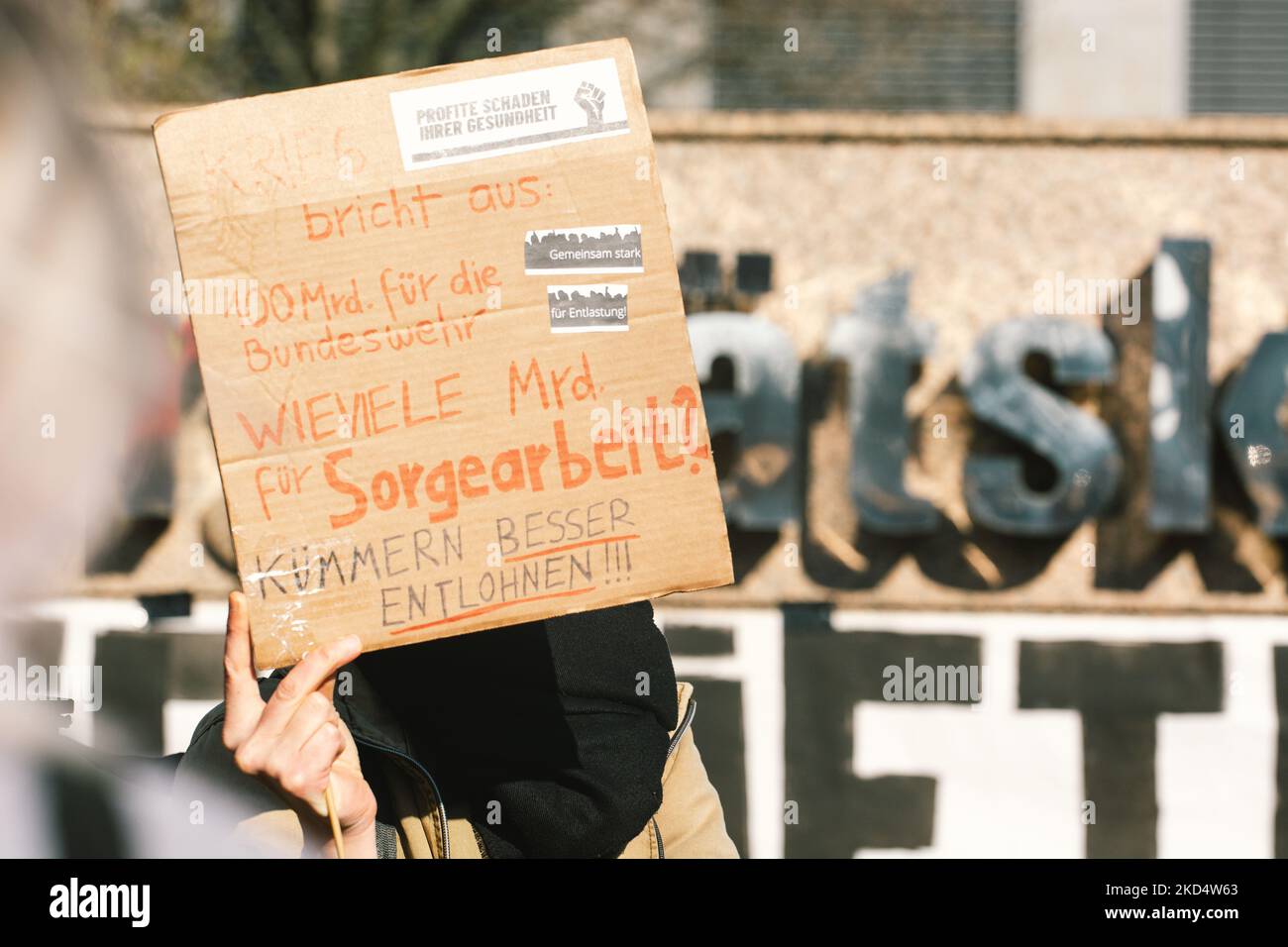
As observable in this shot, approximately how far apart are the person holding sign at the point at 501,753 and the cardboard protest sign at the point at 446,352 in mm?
299

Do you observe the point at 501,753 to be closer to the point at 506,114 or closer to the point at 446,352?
the point at 446,352

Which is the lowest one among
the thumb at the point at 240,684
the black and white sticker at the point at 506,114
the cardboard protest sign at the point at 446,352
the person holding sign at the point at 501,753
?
the person holding sign at the point at 501,753

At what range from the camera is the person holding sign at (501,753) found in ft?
5.73

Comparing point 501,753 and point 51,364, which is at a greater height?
point 51,364

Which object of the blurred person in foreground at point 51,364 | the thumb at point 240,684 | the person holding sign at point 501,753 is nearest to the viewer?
the blurred person in foreground at point 51,364

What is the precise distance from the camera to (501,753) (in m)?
1.95

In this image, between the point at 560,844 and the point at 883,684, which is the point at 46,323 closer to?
the point at 560,844

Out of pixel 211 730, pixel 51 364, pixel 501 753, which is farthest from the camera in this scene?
pixel 501 753

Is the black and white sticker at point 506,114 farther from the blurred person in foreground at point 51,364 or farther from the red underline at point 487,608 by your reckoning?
the blurred person in foreground at point 51,364

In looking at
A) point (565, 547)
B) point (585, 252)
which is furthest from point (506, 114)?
point (565, 547)

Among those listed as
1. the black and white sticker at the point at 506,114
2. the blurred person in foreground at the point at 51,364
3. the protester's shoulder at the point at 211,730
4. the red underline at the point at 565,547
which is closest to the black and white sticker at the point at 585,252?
the black and white sticker at the point at 506,114

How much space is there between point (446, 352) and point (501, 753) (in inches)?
28.3

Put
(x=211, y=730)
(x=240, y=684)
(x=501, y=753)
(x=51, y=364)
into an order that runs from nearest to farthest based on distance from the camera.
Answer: (x=51, y=364) → (x=240, y=684) → (x=211, y=730) → (x=501, y=753)

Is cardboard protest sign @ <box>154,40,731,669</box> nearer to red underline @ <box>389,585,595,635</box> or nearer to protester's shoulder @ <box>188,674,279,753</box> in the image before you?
red underline @ <box>389,585,595,635</box>
